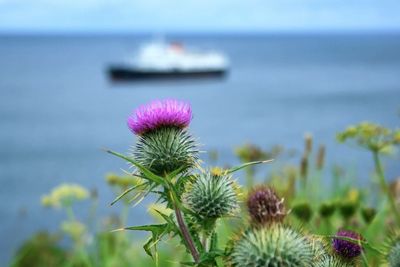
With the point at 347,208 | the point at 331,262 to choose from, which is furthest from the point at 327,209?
the point at 331,262

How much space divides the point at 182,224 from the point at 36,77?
430ft

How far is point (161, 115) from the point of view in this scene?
2967mm

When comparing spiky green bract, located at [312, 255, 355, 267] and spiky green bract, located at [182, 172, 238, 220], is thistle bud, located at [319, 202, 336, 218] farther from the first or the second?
spiky green bract, located at [312, 255, 355, 267]

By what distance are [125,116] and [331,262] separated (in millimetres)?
66634

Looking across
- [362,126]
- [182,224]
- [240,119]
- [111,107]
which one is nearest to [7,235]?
[362,126]

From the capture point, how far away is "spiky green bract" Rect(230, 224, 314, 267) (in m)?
2.21

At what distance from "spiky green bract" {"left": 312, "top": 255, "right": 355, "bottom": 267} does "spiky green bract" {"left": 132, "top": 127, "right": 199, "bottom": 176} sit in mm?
652

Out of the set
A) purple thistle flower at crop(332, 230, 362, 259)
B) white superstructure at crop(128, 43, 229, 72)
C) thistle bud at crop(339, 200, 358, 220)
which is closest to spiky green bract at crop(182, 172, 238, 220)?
purple thistle flower at crop(332, 230, 362, 259)

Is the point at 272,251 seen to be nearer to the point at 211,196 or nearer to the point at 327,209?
the point at 211,196

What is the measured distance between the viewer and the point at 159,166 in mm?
2883

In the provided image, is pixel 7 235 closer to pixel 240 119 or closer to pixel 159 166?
pixel 159 166

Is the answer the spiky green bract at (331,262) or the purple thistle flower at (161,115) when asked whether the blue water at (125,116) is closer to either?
the purple thistle flower at (161,115)

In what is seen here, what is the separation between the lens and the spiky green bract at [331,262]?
2.36 meters

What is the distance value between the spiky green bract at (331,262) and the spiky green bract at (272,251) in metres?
0.09
